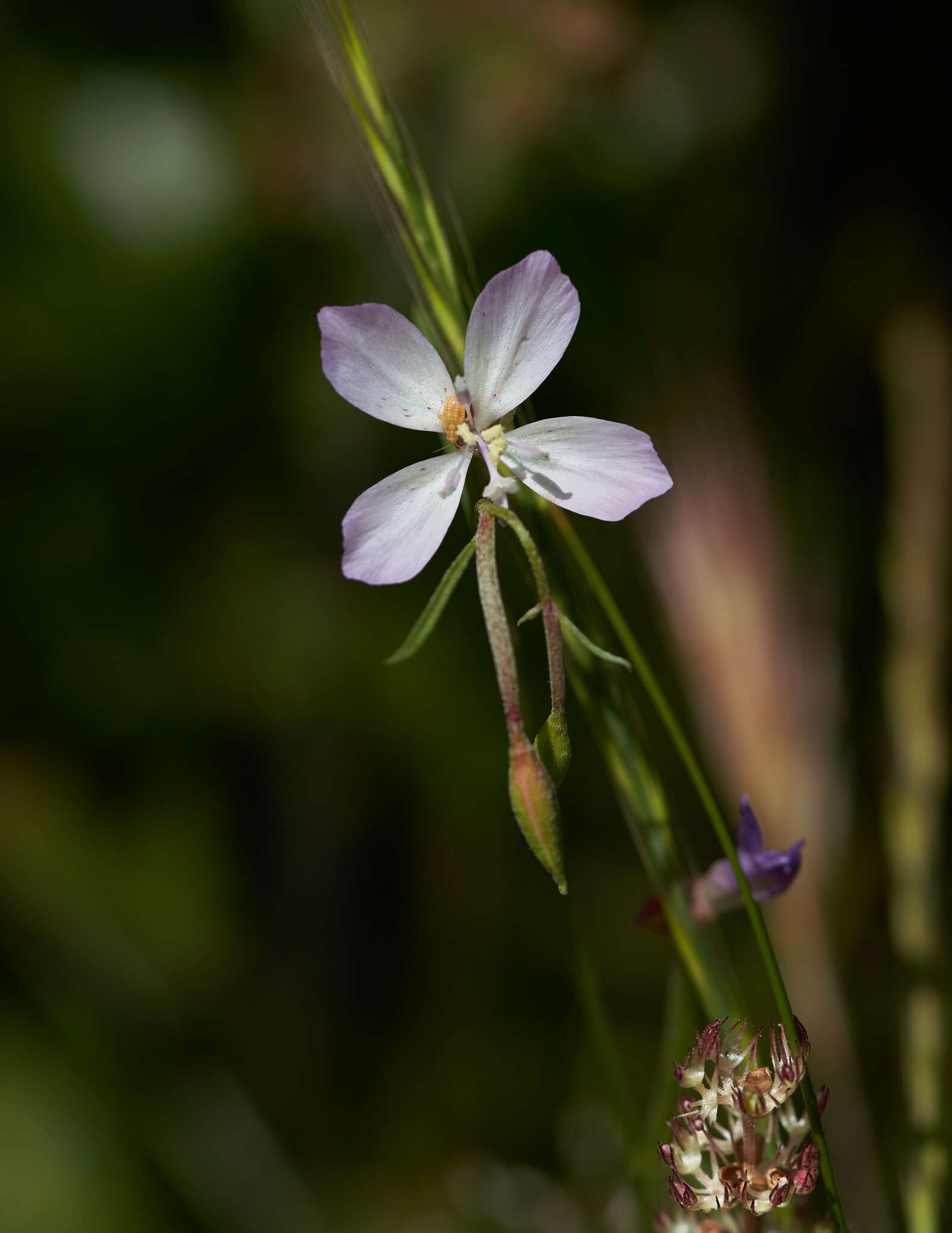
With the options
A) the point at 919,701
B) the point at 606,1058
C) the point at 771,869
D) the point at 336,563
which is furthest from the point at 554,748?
the point at 336,563

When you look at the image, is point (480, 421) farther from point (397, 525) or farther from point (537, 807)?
point (537, 807)

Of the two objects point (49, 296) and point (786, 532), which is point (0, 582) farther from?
point (786, 532)

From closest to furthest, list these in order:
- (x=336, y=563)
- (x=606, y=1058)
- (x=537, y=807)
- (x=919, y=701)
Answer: (x=537, y=807), (x=606, y=1058), (x=919, y=701), (x=336, y=563)

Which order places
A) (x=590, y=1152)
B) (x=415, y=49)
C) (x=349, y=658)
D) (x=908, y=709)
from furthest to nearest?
(x=349, y=658) < (x=415, y=49) < (x=590, y=1152) < (x=908, y=709)

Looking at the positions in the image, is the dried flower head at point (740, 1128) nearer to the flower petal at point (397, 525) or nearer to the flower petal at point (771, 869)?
the flower petal at point (771, 869)

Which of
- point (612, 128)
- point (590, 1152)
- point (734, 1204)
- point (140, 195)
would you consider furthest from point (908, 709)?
point (140, 195)

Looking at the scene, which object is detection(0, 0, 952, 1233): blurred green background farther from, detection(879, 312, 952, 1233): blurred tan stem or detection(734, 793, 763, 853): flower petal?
detection(734, 793, 763, 853): flower petal
